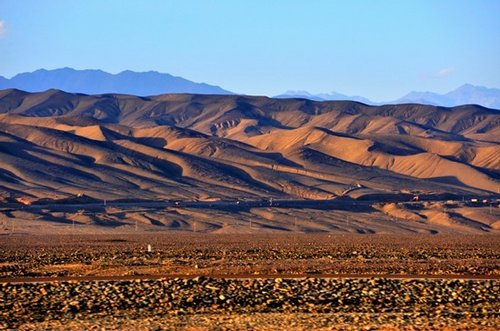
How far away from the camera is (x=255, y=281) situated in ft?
83.6

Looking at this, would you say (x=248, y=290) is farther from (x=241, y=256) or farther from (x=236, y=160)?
(x=236, y=160)

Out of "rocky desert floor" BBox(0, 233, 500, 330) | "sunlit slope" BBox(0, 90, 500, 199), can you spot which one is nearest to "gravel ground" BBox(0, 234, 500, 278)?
"rocky desert floor" BBox(0, 233, 500, 330)

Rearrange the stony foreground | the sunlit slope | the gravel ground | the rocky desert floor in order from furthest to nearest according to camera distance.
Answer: the sunlit slope → the gravel ground → the rocky desert floor → the stony foreground

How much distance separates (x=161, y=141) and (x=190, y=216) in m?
61.1

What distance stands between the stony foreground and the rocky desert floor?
0.07ft

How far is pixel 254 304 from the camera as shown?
22672 millimetres

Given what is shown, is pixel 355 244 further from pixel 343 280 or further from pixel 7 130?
pixel 7 130

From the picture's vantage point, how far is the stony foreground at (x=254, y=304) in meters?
20.2

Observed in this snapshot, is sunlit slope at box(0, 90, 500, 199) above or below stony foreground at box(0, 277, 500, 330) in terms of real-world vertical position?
above

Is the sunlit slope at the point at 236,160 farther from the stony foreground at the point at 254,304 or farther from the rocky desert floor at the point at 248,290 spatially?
the stony foreground at the point at 254,304

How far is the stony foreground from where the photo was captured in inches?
795

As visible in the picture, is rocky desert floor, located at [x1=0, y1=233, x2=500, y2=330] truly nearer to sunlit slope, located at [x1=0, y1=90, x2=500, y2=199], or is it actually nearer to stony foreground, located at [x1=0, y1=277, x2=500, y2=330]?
stony foreground, located at [x1=0, y1=277, x2=500, y2=330]

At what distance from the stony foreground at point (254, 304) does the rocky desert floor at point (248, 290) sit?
0.07 feet

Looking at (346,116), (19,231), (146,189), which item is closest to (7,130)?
(146,189)
